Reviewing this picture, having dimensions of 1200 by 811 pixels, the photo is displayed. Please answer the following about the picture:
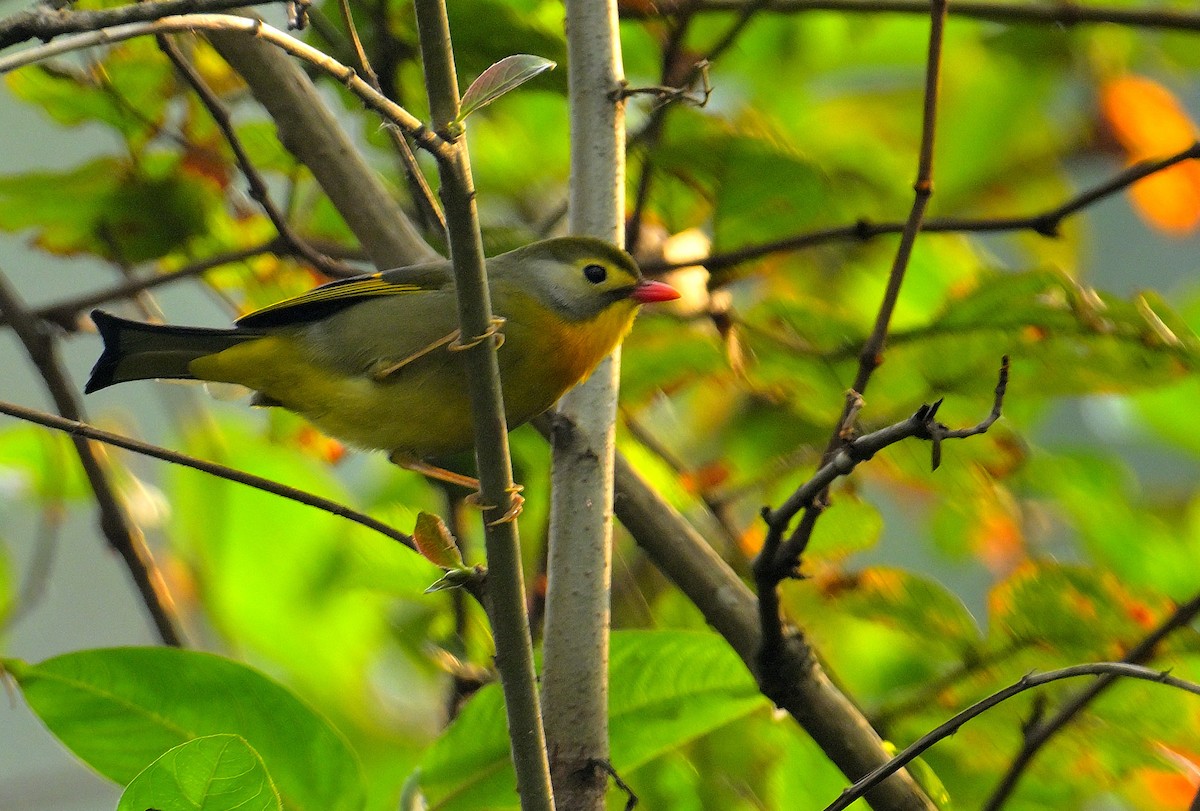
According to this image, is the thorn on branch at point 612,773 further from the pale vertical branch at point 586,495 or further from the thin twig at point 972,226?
the thin twig at point 972,226

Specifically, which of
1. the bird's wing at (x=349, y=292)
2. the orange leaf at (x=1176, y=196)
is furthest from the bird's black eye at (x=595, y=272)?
the orange leaf at (x=1176, y=196)

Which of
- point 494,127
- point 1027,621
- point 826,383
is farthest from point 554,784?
point 494,127

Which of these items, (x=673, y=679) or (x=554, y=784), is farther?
(x=673, y=679)

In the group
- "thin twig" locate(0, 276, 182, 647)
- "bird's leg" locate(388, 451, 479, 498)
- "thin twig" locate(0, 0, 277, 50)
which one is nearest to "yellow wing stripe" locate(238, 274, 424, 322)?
"bird's leg" locate(388, 451, 479, 498)

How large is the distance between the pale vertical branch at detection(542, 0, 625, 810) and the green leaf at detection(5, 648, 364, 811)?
35 cm

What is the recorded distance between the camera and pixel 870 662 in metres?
3.51

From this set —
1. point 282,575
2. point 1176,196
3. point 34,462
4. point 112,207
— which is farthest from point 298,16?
point 1176,196

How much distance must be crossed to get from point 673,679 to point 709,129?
47.6 inches

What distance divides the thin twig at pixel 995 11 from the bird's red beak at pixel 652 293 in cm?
66

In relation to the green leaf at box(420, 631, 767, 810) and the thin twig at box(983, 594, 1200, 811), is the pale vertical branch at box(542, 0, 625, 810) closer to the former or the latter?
the green leaf at box(420, 631, 767, 810)

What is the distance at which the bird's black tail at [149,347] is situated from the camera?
2496 mm

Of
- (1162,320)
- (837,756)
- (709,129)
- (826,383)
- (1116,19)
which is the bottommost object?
(837,756)

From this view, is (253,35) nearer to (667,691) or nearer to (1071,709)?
(667,691)

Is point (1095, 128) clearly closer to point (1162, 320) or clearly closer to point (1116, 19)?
point (1116, 19)
